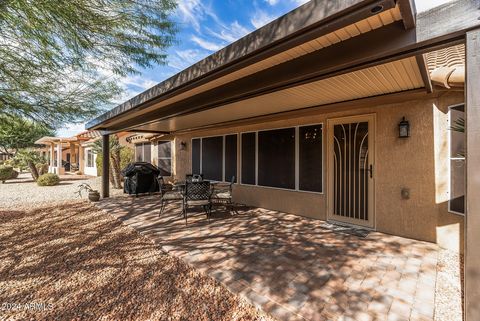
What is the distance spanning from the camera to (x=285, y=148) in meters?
6.19

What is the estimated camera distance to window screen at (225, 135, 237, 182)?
25.0ft

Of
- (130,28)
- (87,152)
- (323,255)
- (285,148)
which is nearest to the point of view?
(323,255)

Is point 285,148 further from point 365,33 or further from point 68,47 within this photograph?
point 68,47

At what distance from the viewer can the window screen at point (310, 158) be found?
18.0ft

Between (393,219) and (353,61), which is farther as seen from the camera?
(393,219)

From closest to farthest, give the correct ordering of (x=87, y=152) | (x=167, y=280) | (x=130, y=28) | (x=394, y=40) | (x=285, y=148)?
(x=394, y=40)
(x=167, y=280)
(x=130, y=28)
(x=285, y=148)
(x=87, y=152)

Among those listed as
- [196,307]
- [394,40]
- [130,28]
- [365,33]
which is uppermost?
[130,28]

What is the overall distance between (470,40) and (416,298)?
248 centimetres

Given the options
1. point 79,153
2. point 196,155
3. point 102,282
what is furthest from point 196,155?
point 79,153

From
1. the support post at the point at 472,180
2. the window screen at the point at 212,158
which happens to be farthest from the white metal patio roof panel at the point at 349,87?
the window screen at the point at 212,158

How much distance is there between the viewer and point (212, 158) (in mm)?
8531

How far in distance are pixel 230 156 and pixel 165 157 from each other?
5026 mm

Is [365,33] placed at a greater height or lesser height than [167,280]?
greater

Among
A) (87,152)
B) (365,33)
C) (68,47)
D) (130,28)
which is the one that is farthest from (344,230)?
(87,152)
